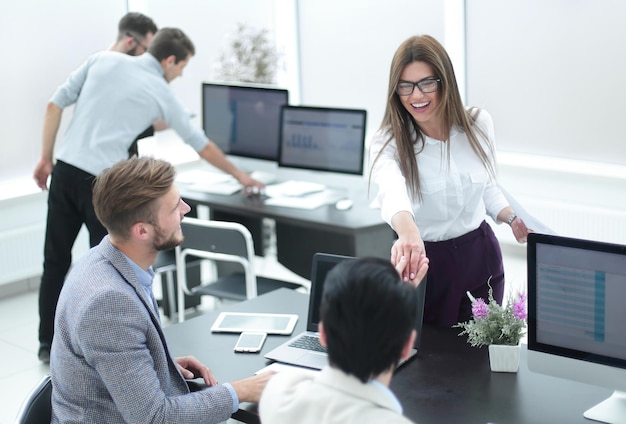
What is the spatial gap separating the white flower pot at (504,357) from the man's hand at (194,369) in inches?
30.4

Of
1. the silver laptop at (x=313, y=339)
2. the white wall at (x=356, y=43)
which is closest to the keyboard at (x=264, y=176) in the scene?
the white wall at (x=356, y=43)

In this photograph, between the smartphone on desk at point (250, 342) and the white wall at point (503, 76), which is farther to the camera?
the white wall at point (503, 76)

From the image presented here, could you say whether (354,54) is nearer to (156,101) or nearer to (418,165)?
(156,101)

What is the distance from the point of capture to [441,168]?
2984 mm

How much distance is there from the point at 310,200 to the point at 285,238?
37 cm

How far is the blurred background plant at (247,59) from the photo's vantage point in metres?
6.57

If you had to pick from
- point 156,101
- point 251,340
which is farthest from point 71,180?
point 251,340

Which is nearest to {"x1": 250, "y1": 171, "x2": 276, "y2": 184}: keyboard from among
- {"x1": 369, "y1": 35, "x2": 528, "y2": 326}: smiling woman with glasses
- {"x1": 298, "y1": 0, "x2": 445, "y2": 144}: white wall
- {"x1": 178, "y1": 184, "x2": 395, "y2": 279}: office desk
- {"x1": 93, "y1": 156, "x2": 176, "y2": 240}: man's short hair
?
{"x1": 178, "y1": 184, "x2": 395, "y2": 279}: office desk

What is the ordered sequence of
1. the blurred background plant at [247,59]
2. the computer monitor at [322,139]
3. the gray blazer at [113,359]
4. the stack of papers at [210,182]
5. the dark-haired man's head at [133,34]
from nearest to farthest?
the gray blazer at [113,359] → the computer monitor at [322,139] → the dark-haired man's head at [133,34] → the stack of papers at [210,182] → the blurred background plant at [247,59]

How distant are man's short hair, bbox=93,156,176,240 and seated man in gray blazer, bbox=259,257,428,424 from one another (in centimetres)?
84

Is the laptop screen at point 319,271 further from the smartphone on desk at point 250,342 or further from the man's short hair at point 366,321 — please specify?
the man's short hair at point 366,321

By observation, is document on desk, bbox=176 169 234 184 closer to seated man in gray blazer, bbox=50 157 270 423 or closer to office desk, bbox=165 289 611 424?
office desk, bbox=165 289 611 424

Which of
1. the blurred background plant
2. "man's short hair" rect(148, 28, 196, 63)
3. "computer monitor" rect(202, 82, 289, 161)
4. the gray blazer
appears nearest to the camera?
the gray blazer

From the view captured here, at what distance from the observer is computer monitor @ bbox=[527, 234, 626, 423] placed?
2.18 meters
